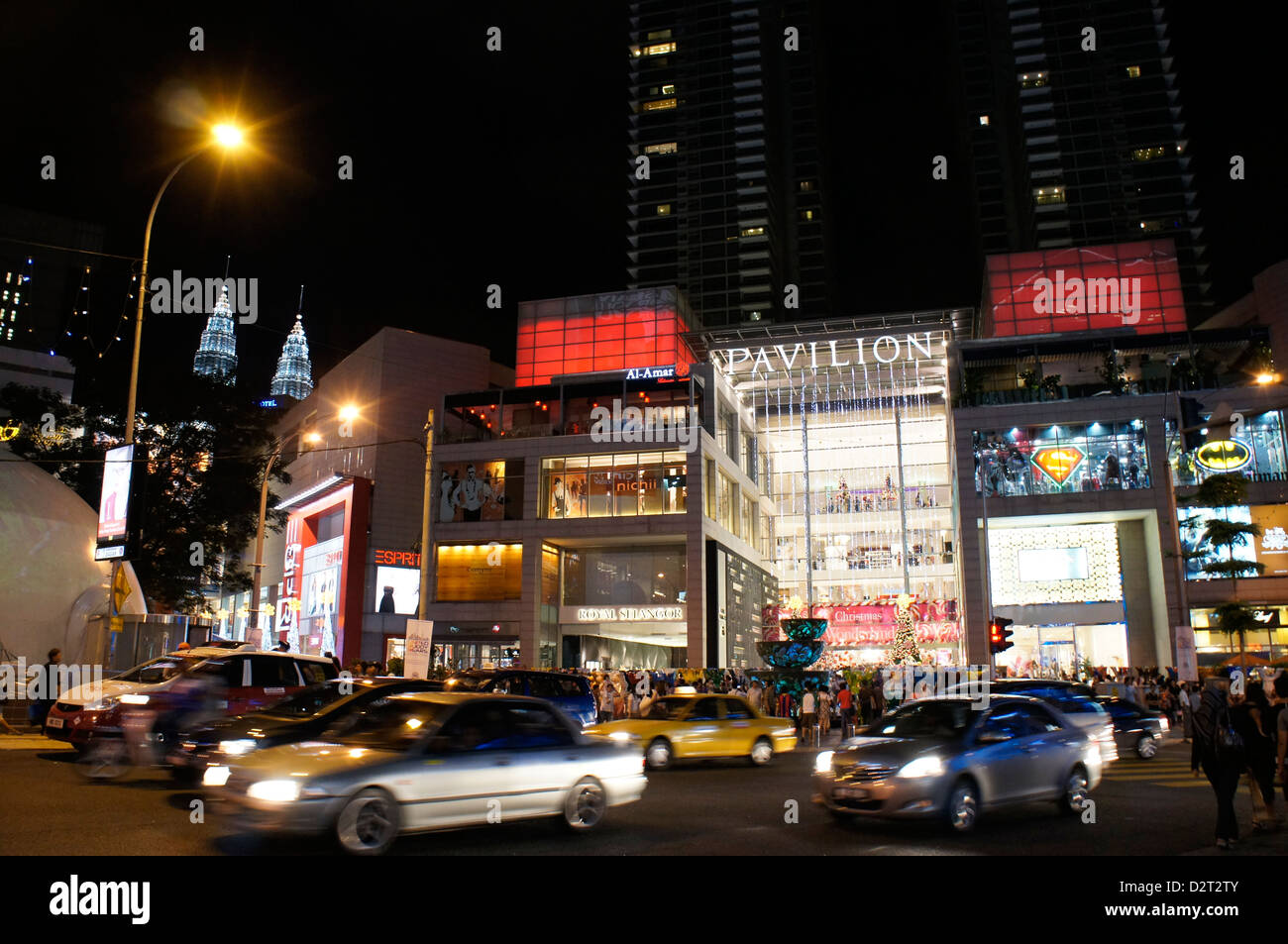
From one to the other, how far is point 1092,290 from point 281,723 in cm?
6234

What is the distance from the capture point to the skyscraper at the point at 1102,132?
10975 cm

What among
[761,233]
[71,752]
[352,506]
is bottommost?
[71,752]

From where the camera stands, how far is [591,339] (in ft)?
220

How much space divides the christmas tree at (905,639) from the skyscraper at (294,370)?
12389 cm

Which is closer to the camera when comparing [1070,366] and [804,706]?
[804,706]

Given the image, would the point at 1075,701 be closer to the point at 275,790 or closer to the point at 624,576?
the point at 275,790

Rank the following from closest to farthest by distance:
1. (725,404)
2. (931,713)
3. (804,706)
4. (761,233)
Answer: (931,713) → (804,706) → (725,404) → (761,233)

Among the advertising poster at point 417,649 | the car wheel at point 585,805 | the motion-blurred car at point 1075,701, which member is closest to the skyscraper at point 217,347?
the advertising poster at point 417,649

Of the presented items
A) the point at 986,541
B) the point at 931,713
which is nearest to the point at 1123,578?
the point at 986,541

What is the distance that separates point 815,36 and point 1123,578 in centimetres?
11907

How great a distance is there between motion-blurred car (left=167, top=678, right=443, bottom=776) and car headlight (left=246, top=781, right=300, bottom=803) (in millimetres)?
1198

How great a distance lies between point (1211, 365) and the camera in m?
48.5

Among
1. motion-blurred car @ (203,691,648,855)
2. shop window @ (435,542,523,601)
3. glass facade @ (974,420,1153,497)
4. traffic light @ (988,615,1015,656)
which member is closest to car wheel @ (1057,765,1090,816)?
motion-blurred car @ (203,691,648,855)

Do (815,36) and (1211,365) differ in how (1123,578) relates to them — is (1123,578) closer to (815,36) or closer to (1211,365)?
(1211,365)
